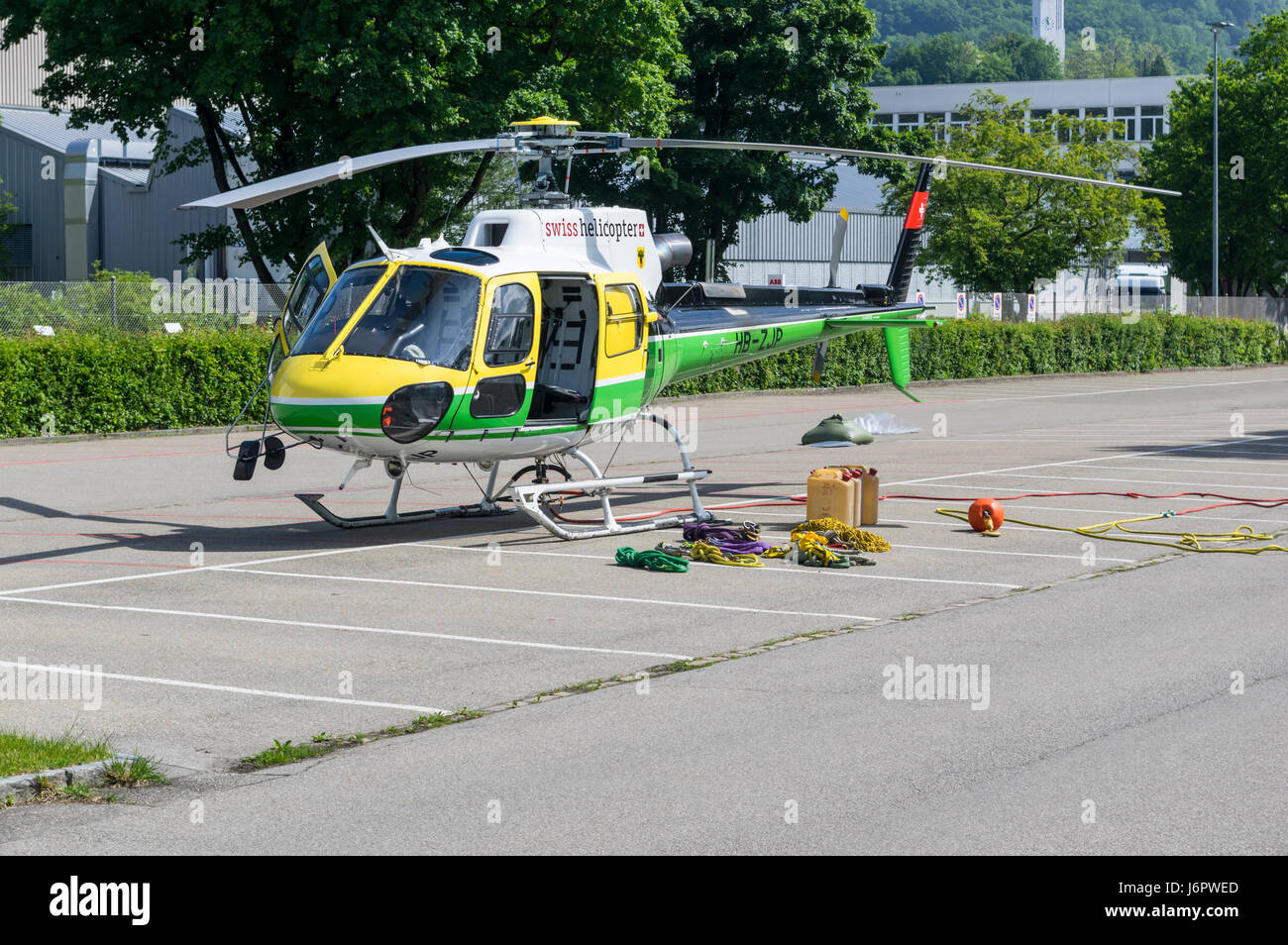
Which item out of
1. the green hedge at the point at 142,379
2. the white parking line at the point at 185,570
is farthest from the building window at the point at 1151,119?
the white parking line at the point at 185,570

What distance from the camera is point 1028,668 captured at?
32.9 feet

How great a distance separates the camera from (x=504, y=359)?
14633 millimetres

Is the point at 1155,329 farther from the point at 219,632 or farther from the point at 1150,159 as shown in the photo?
the point at 219,632

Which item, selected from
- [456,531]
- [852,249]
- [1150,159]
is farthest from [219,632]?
[1150,159]

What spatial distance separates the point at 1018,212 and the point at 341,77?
33.8 meters

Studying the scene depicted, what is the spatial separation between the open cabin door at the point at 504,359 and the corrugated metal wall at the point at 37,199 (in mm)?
42643

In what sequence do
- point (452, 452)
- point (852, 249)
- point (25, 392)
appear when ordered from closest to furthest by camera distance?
point (452, 452), point (25, 392), point (852, 249)

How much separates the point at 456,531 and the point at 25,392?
565 inches

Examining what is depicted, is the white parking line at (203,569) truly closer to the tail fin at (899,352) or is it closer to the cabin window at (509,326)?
the cabin window at (509,326)

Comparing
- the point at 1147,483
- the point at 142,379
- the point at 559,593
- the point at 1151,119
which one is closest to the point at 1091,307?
the point at 1147,483

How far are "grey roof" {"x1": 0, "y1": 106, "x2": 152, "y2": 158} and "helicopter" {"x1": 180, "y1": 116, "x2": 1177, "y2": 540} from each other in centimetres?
3905

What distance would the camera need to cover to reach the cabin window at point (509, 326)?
1452cm

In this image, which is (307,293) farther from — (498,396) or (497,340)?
(498,396)
